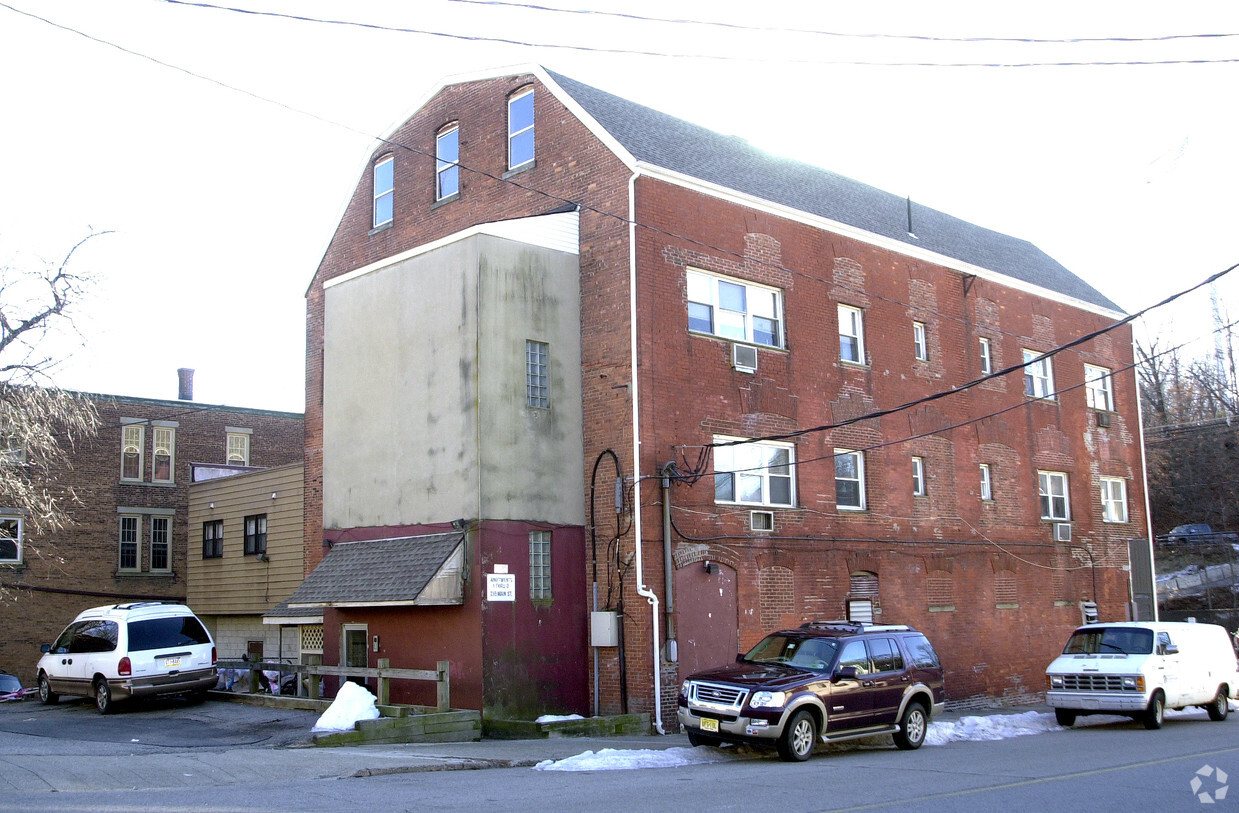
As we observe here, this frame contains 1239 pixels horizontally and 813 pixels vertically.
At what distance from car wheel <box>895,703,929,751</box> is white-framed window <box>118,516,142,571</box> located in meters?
27.1

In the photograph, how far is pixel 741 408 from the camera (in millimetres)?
20344

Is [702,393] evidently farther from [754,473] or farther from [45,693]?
[45,693]

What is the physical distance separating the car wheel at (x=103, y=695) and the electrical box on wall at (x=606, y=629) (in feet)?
29.2

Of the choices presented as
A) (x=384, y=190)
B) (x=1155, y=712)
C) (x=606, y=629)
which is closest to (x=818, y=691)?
(x=606, y=629)

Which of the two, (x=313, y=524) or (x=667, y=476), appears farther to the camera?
(x=313, y=524)

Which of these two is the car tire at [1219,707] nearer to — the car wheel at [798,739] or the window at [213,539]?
the car wheel at [798,739]

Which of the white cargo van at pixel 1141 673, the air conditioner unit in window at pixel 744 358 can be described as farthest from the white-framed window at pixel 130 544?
the white cargo van at pixel 1141 673

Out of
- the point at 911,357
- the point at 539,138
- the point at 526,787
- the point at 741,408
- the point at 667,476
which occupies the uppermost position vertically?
the point at 539,138

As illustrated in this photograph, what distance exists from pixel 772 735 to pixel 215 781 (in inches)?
259

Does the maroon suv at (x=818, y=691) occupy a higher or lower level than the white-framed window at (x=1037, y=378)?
lower

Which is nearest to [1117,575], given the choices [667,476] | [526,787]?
[667,476]

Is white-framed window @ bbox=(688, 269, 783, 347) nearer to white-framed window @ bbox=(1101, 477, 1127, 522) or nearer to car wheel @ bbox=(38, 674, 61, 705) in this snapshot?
white-framed window @ bbox=(1101, 477, 1127, 522)

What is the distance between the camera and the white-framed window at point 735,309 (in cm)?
1997

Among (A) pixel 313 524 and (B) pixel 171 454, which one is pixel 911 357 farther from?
(B) pixel 171 454
